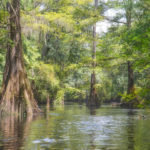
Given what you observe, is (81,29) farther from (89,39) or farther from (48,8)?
(48,8)

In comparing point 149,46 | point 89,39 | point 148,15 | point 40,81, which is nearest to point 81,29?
point 89,39

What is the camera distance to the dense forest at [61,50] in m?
19.0

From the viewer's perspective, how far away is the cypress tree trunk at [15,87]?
58.5ft

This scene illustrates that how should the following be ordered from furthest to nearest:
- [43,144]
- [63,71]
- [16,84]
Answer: [63,71]
[16,84]
[43,144]

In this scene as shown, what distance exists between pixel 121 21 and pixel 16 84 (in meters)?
18.9

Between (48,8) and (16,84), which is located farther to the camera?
(48,8)

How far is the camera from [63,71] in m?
37.7

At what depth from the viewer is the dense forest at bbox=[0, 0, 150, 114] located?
1902cm

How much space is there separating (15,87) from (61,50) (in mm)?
21579

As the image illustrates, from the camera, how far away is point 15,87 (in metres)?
18.2

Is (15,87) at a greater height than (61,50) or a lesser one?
lesser

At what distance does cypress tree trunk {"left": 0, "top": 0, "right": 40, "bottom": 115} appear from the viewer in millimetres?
17844

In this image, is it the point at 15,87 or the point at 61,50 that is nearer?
the point at 15,87

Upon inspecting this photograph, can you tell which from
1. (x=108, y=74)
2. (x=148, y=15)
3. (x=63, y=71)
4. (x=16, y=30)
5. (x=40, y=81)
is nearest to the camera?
(x=148, y=15)
